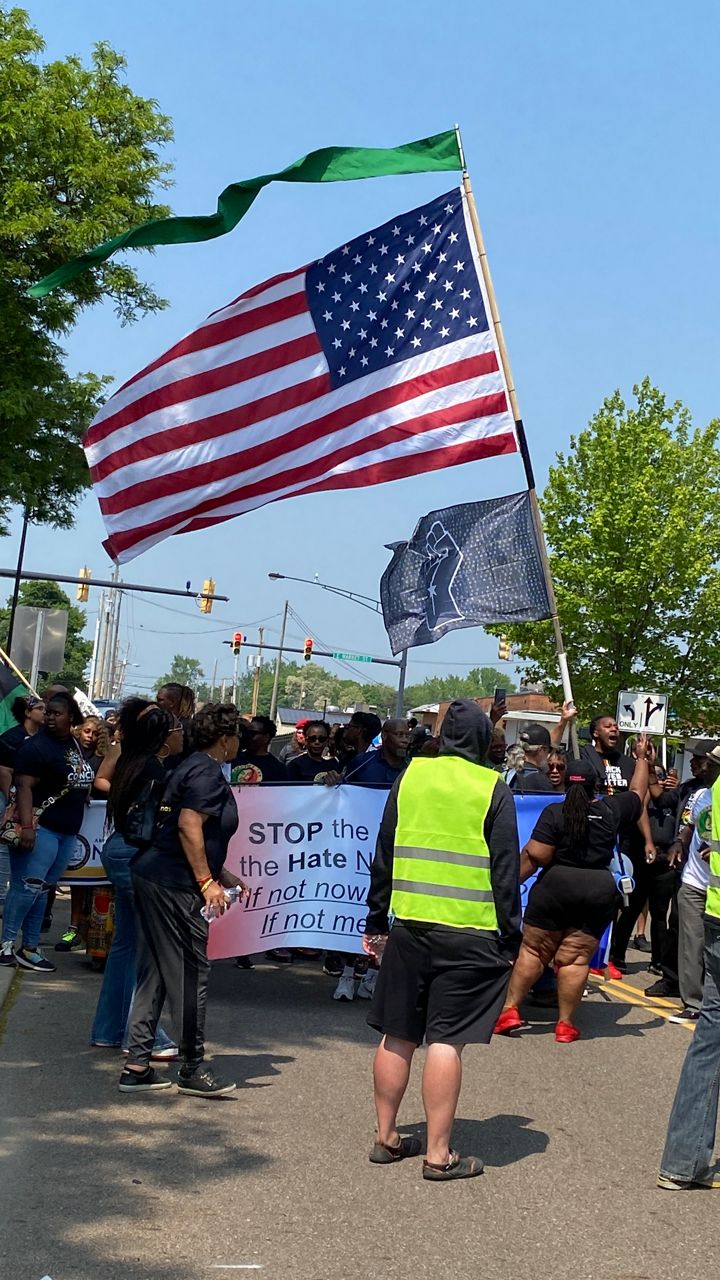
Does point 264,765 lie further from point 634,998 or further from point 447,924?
point 447,924

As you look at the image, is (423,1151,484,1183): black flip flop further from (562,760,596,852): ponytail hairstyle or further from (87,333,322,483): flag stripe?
(87,333,322,483): flag stripe

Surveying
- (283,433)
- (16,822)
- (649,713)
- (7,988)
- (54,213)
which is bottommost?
(7,988)

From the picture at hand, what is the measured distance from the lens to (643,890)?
12.7 m

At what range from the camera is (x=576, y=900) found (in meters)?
9.21

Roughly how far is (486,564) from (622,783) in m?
3.33

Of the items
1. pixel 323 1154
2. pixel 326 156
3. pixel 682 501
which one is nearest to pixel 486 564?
pixel 326 156

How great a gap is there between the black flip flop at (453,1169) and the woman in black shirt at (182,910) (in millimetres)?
1444

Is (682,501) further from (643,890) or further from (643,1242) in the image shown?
(643,1242)

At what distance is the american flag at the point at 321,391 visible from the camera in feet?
32.6

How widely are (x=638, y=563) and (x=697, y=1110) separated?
3262cm

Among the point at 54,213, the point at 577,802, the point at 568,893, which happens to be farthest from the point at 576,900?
the point at 54,213

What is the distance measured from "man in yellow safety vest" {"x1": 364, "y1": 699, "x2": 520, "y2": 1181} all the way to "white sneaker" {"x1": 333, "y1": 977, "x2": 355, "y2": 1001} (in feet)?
11.4

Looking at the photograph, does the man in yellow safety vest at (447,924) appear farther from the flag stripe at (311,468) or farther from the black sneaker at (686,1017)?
the black sneaker at (686,1017)

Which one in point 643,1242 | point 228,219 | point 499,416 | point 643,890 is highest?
point 228,219
